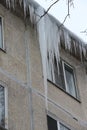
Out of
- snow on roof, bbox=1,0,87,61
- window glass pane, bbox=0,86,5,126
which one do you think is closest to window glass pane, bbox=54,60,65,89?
snow on roof, bbox=1,0,87,61

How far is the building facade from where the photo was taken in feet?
29.4

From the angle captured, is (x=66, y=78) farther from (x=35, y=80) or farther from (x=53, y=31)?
(x=35, y=80)

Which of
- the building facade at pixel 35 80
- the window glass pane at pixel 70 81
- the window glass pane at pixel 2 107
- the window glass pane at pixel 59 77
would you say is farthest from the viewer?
the window glass pane at pixel 70 81

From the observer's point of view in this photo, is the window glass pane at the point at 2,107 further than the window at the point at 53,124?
No

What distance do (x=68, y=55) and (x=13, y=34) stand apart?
89.0 inches

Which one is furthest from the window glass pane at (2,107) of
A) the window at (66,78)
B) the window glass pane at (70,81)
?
the window glass pane at (70,81)

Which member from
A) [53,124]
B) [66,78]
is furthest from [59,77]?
[53,124]

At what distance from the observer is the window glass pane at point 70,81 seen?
11.5 m

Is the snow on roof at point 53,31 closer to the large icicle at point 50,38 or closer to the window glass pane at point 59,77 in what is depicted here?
the large icicle at point 50,38

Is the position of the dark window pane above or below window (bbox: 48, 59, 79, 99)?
below

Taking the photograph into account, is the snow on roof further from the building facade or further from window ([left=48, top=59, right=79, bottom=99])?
window ([left=48, top=59, right=79, bottom=99])

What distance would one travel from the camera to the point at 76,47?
464 inches

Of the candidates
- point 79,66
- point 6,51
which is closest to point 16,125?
point 6,51

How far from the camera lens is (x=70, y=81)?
11758mm
